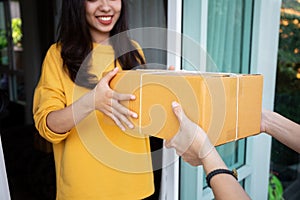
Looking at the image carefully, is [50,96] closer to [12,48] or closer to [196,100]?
[196,100]

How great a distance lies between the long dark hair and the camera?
0.93 metres

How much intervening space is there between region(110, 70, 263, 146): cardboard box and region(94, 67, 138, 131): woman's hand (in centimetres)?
2

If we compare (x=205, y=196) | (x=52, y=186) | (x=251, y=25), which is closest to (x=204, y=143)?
(x=205, y=196)

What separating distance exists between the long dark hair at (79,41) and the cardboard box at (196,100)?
179 mm

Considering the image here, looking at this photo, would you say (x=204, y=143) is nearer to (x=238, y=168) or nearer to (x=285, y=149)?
(x=238, y=168)

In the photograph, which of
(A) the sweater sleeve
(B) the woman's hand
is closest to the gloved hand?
(B) the woman's hand

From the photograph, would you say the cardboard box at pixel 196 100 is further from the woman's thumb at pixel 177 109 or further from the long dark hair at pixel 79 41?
the long dark hair at pixel 79 41

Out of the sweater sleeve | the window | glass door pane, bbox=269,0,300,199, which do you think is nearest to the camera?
the sweater sleeve

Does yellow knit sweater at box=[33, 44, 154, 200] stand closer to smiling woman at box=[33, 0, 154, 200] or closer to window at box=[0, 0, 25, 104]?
smiling woman at box=[33, 0, 154, 200]

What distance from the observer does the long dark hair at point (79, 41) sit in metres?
0.93

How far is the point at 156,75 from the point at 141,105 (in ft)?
0.30

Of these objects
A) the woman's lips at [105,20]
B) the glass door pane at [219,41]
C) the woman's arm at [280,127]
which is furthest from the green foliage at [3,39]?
the woman's arm at [280,127]

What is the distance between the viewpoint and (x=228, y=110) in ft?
2.47

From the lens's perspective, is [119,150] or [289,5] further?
[289,5]
